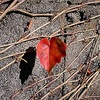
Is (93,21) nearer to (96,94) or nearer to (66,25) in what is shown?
(66,25)

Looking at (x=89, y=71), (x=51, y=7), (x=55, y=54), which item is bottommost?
(x=89, y=71)

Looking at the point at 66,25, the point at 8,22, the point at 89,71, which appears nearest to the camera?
the point at 8,22

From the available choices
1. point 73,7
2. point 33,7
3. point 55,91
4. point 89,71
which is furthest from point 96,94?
point 33,7

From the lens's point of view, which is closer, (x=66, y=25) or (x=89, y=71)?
(x=66, y=25)

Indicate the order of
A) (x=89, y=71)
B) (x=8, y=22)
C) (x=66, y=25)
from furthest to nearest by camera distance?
(x=89, y=71) → (x=66, y=25) → (x=8, y=22)

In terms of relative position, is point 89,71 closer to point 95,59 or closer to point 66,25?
point 95,59

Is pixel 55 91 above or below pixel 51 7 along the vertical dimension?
below
